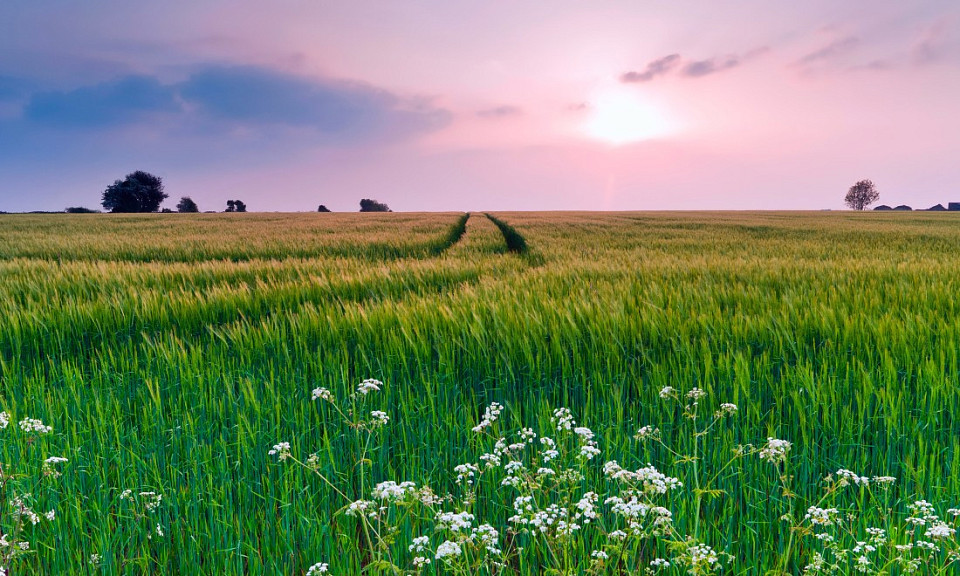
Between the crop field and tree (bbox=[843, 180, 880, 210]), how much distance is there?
6471 inches

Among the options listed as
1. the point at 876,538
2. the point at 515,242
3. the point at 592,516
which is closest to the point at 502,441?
the point at 592,516

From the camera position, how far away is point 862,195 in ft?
437

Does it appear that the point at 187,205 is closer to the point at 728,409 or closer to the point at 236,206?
the point at 236,206

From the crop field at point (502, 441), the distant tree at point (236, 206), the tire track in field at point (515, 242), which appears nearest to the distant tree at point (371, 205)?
the distant tree at point (236, 206)

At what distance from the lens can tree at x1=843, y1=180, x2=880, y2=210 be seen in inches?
5197

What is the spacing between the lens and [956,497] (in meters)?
2.20

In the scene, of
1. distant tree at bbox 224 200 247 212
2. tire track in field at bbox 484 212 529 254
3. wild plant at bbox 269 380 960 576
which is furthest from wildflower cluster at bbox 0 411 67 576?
distant tree at bbox 224 200 247 212

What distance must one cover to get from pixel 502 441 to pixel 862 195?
170601 mm

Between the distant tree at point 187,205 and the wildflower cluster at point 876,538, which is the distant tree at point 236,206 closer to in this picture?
the distant tree at point 187,205

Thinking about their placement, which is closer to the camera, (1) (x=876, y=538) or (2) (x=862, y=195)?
(1) (x=876, y=538)

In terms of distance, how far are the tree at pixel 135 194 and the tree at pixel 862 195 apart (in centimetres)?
17503

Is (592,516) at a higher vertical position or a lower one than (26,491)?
higher

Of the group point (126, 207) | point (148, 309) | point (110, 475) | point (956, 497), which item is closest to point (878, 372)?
point (956, 497)

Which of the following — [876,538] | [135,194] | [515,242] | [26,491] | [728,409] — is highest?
[135,194]
